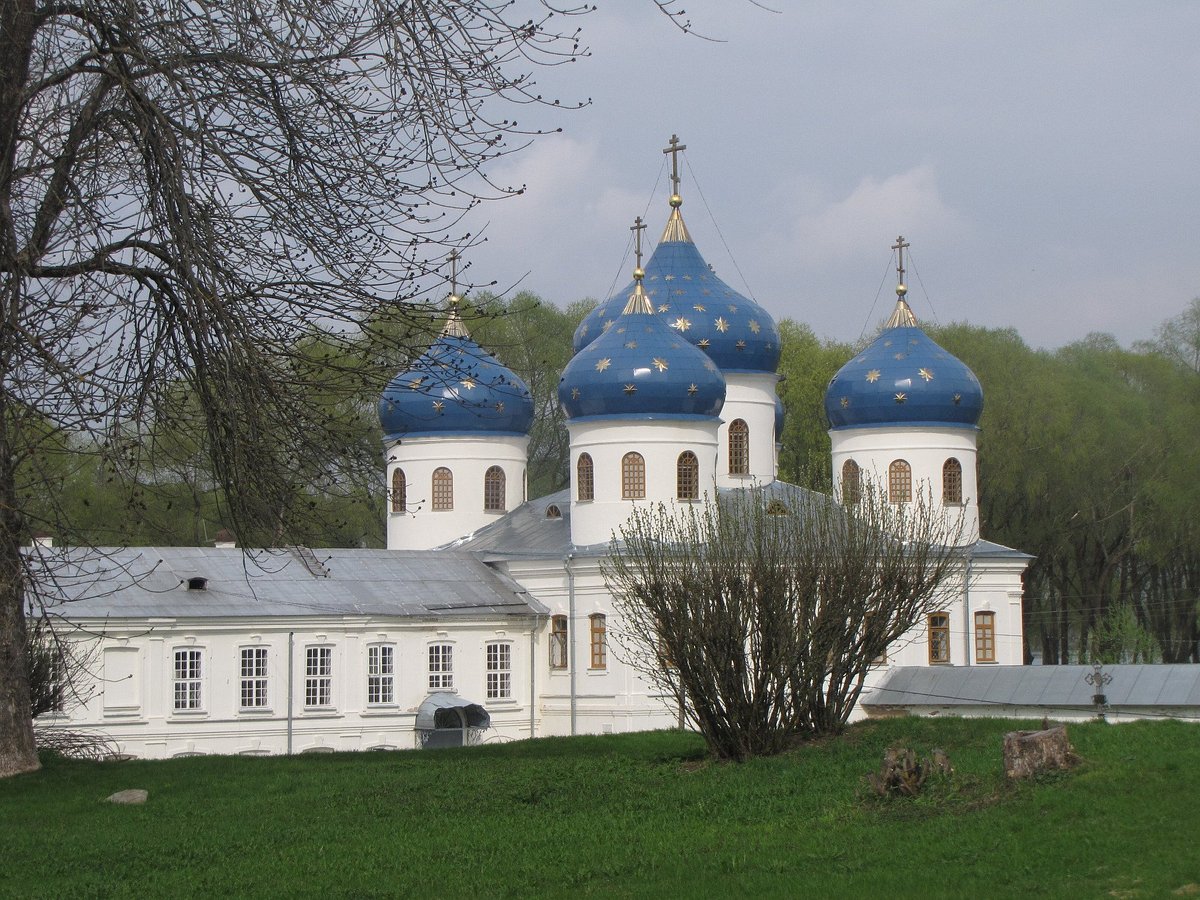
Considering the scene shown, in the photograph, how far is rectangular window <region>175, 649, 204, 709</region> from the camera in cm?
2773

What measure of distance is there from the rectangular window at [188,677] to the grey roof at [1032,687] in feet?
35.7

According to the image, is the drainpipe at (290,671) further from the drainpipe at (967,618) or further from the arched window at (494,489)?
the drainpipe at (967,618)

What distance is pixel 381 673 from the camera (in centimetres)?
2958

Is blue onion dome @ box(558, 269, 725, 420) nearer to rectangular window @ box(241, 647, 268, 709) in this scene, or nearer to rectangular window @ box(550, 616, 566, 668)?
rectangular window @ box(550, 616, 566, 668)

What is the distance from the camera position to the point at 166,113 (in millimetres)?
10969

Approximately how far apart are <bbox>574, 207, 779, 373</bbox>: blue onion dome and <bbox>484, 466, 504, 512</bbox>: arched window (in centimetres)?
324

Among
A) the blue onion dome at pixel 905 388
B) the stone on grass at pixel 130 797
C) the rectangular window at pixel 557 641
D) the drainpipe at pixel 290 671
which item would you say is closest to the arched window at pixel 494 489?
the rectangular window at pixel 557 641

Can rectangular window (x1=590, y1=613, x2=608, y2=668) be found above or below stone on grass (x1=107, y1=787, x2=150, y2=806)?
above

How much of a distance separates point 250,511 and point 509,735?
18517 mm

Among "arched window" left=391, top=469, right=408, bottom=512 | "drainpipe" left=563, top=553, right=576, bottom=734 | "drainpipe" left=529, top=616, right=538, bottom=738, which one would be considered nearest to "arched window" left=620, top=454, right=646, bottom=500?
"drainpipe" left=563, top=553, right=576, bottom=734

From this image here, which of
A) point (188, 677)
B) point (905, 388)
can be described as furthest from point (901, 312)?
point (188, 677)

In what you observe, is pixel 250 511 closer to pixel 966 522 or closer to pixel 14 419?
pixel 14 419

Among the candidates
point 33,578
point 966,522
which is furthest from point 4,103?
point 966,522

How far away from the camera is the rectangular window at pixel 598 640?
99.6ft
